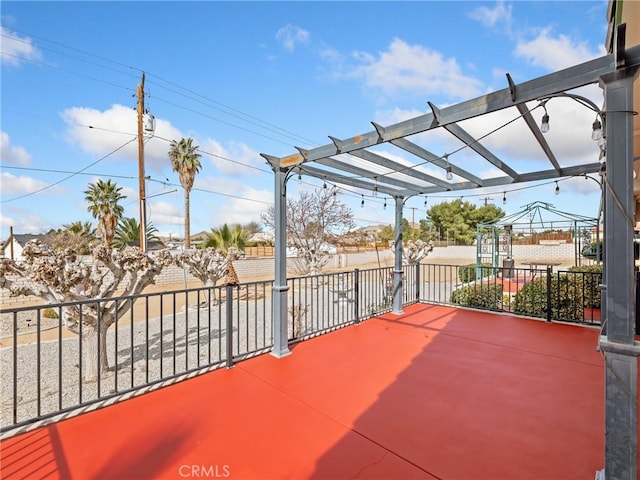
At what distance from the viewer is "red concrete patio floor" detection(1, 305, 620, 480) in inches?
69.6

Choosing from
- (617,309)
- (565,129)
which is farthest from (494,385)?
(565,129)

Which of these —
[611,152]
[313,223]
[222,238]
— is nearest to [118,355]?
[222,238]

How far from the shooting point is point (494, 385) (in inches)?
109

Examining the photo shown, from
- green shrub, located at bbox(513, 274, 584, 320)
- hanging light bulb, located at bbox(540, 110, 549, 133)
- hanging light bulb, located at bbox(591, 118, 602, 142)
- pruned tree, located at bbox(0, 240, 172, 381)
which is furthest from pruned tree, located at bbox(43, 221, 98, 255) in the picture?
hanging light bulb, located at bbox(591, 118, 602, 142)

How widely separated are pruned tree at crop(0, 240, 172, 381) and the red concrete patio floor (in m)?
2.00

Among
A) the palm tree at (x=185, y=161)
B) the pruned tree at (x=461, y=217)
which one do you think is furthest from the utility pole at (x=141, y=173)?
the pruned tree at (x=461, y=217)

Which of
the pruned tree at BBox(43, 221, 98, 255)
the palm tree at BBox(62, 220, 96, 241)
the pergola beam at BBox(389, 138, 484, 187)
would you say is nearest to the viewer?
the pergola beam at BBox(389, 138, 484, 187)

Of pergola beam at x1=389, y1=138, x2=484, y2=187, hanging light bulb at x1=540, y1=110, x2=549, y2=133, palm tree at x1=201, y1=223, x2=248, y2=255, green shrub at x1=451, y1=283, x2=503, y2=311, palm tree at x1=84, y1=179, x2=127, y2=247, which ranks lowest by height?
green shrub at x1=451, y1=283, x2=503, y2=311

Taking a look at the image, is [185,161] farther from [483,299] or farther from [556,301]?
[556,301]

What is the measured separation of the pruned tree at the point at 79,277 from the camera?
4086mm

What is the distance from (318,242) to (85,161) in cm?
1036

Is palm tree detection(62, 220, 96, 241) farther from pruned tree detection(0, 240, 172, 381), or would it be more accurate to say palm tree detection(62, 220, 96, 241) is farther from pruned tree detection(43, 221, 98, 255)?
pruned tree detection(0, 240, 172, 381)

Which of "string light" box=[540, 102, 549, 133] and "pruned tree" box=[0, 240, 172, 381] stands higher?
"string light" box=[540, 102, 549, 133]

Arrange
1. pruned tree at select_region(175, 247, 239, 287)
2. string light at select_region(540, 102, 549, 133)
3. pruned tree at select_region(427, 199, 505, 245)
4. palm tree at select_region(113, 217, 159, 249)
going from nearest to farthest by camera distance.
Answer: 1. string light at select_region(540, 102, 549, 133)
2. pruned tree at select_region(175, 247, 239, 287)
3. palm tree at select_region(113, 217, 159, 249)
4. pruned tree at select_region(427, 199, 505, 245)
